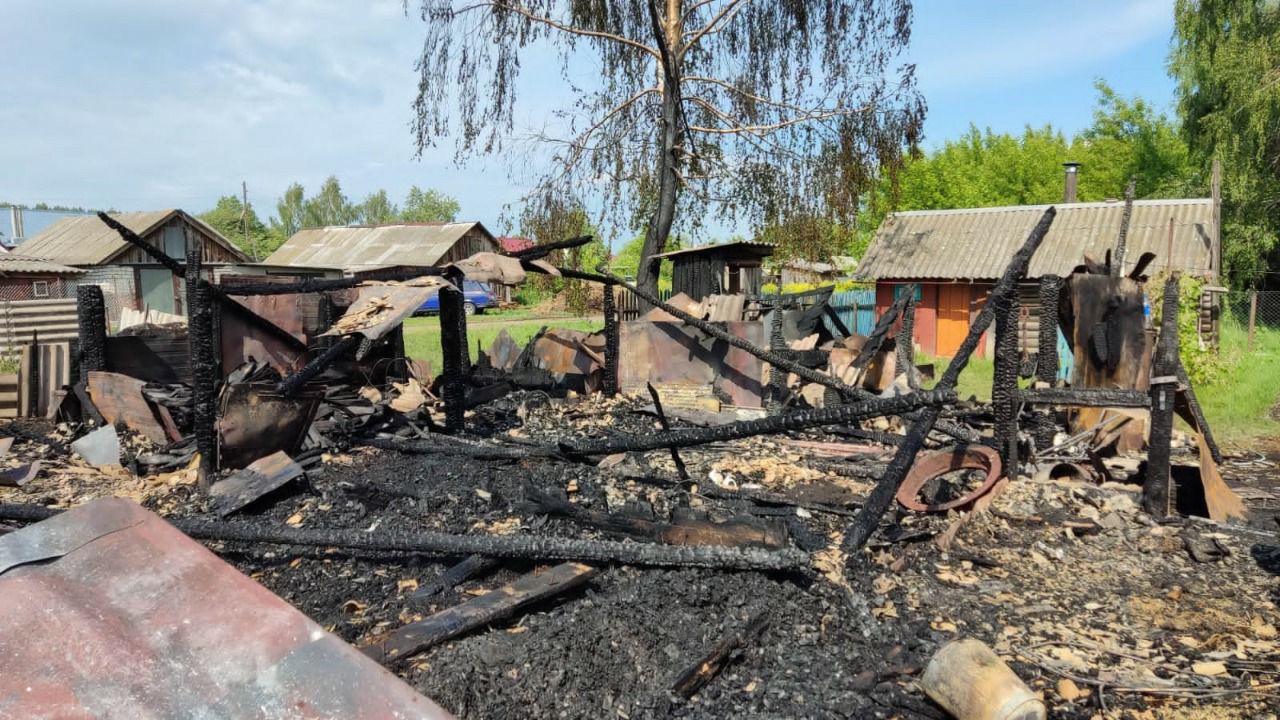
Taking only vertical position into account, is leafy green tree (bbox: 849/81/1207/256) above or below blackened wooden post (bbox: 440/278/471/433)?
above

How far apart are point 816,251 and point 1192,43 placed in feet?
55.4

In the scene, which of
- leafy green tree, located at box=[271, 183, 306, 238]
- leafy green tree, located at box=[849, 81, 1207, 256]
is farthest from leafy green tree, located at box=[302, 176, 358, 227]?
leafy green tree, located at box=[849, 81, 1207, 256]

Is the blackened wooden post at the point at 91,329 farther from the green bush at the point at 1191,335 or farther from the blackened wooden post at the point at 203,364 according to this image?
the green bush at the point at 1191,335

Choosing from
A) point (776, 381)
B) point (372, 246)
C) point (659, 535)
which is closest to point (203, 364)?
point (659, 535)

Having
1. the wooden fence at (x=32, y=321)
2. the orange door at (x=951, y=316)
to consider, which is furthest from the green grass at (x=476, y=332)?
the orange door at (x=951, y=316)

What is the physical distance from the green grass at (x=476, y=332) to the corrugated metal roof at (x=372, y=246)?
6482 mm

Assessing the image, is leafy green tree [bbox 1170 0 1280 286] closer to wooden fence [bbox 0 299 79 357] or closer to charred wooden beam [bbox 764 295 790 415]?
charred wooden beam [bbox 764 295 790 415]

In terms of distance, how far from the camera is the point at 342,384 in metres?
10.3

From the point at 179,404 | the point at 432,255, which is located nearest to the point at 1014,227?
the point at 179,404

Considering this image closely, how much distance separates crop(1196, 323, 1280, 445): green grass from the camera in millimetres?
9766

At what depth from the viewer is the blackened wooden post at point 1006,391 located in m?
5.89

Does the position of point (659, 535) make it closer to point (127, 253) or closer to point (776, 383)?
point (776, 383)

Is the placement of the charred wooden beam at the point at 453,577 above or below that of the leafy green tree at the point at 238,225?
below

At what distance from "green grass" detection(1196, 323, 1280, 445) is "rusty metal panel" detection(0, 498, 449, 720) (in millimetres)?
10836
